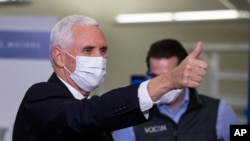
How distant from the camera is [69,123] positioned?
4.45ft

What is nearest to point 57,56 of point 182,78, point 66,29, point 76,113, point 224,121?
point 66,29

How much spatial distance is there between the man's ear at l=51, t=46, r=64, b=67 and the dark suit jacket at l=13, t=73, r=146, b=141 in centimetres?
18

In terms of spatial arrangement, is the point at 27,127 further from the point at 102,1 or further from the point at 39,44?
the point at 102,1

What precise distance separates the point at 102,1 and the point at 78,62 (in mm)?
5996

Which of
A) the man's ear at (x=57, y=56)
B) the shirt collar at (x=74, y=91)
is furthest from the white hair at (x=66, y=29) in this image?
the shirt collar at (x=74, y=91)

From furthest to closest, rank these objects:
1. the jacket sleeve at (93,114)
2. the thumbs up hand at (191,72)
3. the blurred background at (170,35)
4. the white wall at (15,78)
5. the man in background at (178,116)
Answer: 1. the blurred background at (170,35)
2. the white wall at (15,78)
3. the man in background at (178,116)
4. the jacket sleeve at (93,114)
5. the thumbs up hand at (191,72)

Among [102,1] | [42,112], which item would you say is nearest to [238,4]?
[102,1]

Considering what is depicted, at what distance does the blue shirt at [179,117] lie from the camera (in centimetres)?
240

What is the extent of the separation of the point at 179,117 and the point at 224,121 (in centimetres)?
24

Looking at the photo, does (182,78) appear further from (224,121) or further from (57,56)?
(224,121)

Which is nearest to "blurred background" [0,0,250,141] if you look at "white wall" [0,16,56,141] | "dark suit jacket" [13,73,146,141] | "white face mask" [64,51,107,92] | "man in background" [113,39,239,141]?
"white wall" [0,16,56,141]

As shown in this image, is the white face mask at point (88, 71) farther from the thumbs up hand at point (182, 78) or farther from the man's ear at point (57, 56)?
the thumbs up hand at point (182, 78)

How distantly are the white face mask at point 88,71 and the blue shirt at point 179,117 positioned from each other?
0.70 metres

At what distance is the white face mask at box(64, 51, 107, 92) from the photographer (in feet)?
5.42
